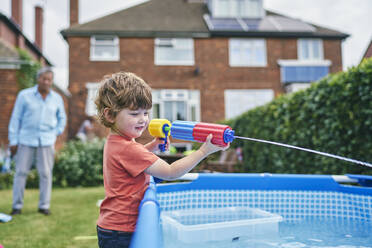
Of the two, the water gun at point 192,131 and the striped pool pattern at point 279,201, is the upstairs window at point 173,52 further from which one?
the water gun at point 192,131

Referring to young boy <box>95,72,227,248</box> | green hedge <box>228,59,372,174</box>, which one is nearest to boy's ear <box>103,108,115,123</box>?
young boy <box>95,72,227,248</box>

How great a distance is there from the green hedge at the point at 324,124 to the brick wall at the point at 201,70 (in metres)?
9.25

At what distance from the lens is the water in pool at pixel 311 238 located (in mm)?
2277

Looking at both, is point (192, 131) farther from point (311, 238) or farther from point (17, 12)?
point (17, 12)

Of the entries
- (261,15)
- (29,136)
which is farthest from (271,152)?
(261,15)

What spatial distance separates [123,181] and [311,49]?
16526 millimetres

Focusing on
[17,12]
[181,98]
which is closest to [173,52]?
[181,98]

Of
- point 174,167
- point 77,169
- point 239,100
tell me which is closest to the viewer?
point 174,167

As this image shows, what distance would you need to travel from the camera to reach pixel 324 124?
13.4 feet

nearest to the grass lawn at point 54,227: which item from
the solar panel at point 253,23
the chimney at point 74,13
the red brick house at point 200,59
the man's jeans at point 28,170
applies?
the man's jeans at point 28,170

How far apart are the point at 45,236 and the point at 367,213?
2723 millimetres

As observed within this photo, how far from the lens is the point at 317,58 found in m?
16.3

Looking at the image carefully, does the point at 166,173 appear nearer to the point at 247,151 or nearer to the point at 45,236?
the point at 45,236

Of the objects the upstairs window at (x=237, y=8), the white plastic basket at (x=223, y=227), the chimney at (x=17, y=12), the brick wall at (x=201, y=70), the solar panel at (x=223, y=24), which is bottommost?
the white plastic basket at (x=223, y=227)
